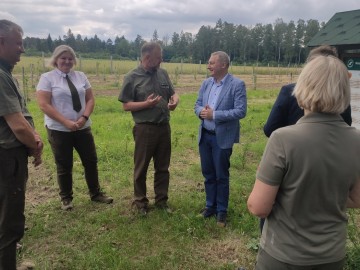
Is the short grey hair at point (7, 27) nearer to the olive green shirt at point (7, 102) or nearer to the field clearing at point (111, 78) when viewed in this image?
the olive green shirt at point (7, 102)

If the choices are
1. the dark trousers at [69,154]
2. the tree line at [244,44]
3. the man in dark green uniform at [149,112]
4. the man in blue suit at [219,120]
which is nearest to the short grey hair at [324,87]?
the man in blue suit at [219,120]

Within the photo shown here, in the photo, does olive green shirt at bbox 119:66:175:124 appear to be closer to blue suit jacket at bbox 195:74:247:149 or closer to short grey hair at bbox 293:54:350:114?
blue suit jacket at bbox 195:74:247:149

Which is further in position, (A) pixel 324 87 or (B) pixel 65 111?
(B) pixel 65 111

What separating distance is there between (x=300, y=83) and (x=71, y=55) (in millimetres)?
3342

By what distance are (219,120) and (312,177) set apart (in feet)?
7.49

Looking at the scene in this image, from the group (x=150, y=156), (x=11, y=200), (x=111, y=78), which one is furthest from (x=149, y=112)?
(x=111, y=78)

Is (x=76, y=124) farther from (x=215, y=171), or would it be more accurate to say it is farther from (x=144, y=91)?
(x=215, y=171)

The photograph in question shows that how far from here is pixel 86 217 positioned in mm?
4258

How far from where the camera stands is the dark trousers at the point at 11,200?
281 cm

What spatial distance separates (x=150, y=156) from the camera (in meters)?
4.38

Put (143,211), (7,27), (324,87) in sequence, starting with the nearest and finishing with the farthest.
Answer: (324,87) < (7,27) < (143,211)

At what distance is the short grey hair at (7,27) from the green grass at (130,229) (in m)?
2.17

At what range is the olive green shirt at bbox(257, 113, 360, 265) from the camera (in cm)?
155

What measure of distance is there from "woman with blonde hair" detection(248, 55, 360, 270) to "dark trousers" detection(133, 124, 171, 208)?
2.66 meters
